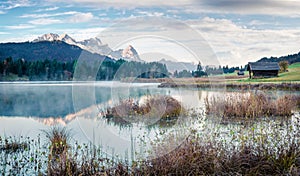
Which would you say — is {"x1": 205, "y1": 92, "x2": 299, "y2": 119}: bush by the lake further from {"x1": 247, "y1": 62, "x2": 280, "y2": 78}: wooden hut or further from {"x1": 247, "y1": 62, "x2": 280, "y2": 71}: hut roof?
{"x1": 247, "y1": 62, "x2": 280, "y2": 71}: hut roof

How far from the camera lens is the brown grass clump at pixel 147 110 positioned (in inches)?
562

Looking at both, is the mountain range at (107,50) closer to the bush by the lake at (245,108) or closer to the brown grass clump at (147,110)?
the brown grass clump at (147,110)

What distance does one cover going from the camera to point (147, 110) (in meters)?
14.5

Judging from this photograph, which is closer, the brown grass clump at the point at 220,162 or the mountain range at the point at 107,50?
the brown grass clump at the point at 220,162

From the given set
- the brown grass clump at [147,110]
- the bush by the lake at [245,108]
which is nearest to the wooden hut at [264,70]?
the bush by the lake at [245,108]

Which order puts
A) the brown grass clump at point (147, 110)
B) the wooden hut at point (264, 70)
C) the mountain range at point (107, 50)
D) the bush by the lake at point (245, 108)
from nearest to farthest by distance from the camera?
1. the mountain range at point (107, 50)
2. the bush by the lake at point (245, 108)
3. the brown grass clump at point (147, 110)
4. the wooden hut at point (264, 70)

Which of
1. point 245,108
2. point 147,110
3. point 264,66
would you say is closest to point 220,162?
point 245,108

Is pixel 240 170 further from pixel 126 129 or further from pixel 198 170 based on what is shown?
pixel 126 129

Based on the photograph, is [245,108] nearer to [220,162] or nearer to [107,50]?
[107,50]

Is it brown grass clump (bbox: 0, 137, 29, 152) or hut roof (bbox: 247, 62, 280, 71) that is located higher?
hut roof (bbox: 247, 62, 280, 71)

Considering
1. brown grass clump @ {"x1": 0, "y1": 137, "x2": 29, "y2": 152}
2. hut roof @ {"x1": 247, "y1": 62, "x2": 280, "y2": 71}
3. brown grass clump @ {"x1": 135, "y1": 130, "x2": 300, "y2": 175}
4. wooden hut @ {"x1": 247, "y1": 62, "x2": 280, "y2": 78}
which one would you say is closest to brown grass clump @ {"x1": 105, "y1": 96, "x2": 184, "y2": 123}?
brown grass clump @ {"x1": 0, "y1": 137, "x2": 29, "y2": 152}

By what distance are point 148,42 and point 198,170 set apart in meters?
5.00

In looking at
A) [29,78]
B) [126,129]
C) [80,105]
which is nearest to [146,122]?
[126,129]

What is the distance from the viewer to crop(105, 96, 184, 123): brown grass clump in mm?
14273
